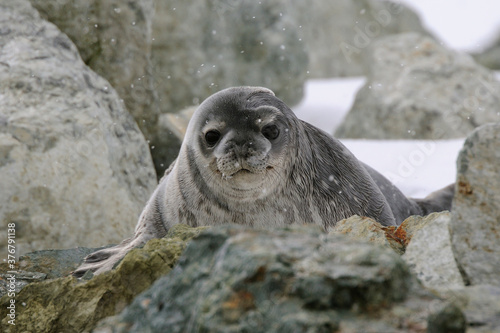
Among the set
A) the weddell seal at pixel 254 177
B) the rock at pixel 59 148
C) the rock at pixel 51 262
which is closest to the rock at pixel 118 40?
the rock at pixel 59 148

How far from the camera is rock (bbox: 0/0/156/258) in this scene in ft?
17.8

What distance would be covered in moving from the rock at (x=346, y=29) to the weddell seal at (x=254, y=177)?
16.5 meters

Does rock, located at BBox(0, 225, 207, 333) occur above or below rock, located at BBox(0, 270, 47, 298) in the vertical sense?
above

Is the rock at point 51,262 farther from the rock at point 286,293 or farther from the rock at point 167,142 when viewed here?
the rock at point 167,142

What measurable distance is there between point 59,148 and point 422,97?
306 inches

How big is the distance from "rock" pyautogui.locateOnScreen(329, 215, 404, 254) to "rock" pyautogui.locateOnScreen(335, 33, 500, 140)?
25.2 ft

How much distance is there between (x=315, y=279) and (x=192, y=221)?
2765 mm

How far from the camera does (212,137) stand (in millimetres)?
4512

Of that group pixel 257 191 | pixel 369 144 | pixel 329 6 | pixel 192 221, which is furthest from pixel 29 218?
pixel 329 6

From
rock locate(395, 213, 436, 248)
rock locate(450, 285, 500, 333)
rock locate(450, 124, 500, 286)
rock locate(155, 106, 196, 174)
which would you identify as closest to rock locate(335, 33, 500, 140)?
rock locate(155, 106, 196, 174)

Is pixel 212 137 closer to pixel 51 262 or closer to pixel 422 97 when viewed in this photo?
pixel 51 262

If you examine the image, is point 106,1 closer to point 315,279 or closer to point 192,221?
point 192,221

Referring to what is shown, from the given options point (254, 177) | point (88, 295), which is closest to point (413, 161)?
point (254, 177)

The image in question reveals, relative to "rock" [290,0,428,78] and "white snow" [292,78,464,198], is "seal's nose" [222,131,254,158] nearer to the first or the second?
"white snow" [292,78,464,198]
